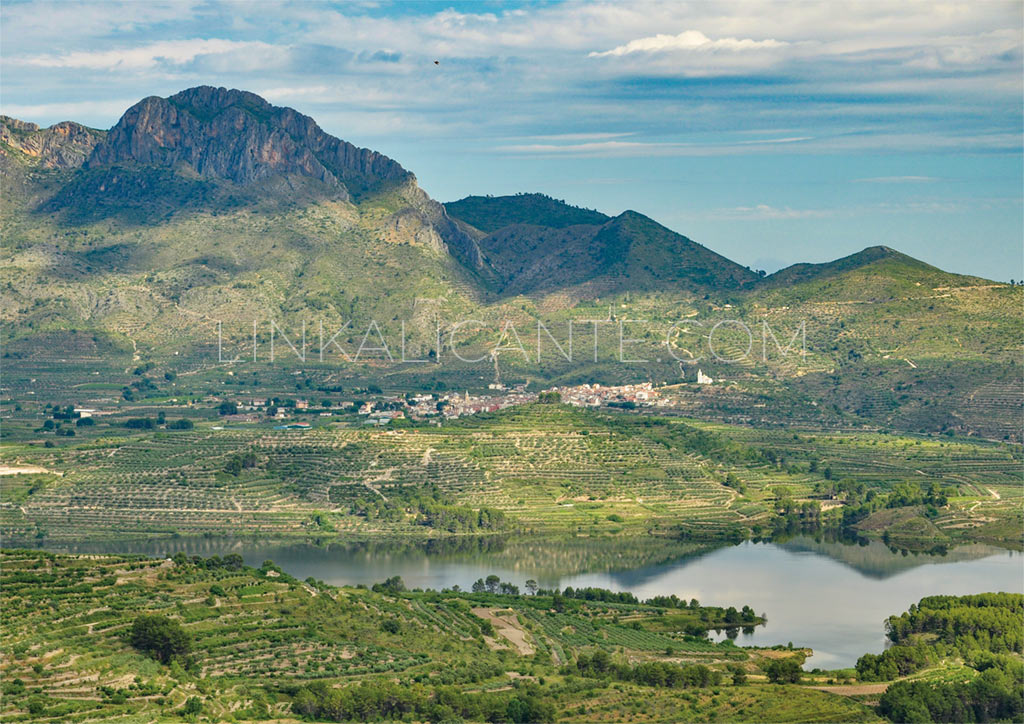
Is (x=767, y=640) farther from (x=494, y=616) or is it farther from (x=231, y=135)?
(x=231, y=135)

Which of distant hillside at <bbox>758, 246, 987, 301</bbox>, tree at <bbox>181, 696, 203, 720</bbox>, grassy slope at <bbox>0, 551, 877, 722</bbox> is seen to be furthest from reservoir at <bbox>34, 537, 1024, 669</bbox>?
distant hillside at <bbox>758, 246, 987, 301</bbox>

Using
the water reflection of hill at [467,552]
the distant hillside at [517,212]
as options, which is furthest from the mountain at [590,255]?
the water reflection of hill at [467,552]

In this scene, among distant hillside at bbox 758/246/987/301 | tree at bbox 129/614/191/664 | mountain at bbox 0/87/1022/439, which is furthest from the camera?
distant hillside at bbox 758/246/987/301

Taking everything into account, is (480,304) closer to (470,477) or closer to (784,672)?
(470,477)

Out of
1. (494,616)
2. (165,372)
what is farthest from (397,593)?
(165,372)

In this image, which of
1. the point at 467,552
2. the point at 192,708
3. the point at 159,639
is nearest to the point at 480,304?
the point at 467,552

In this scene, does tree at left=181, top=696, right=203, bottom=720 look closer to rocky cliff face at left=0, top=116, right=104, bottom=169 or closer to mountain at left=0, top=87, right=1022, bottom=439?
mountain at left=0, top=87, right=1022, bottom=439
